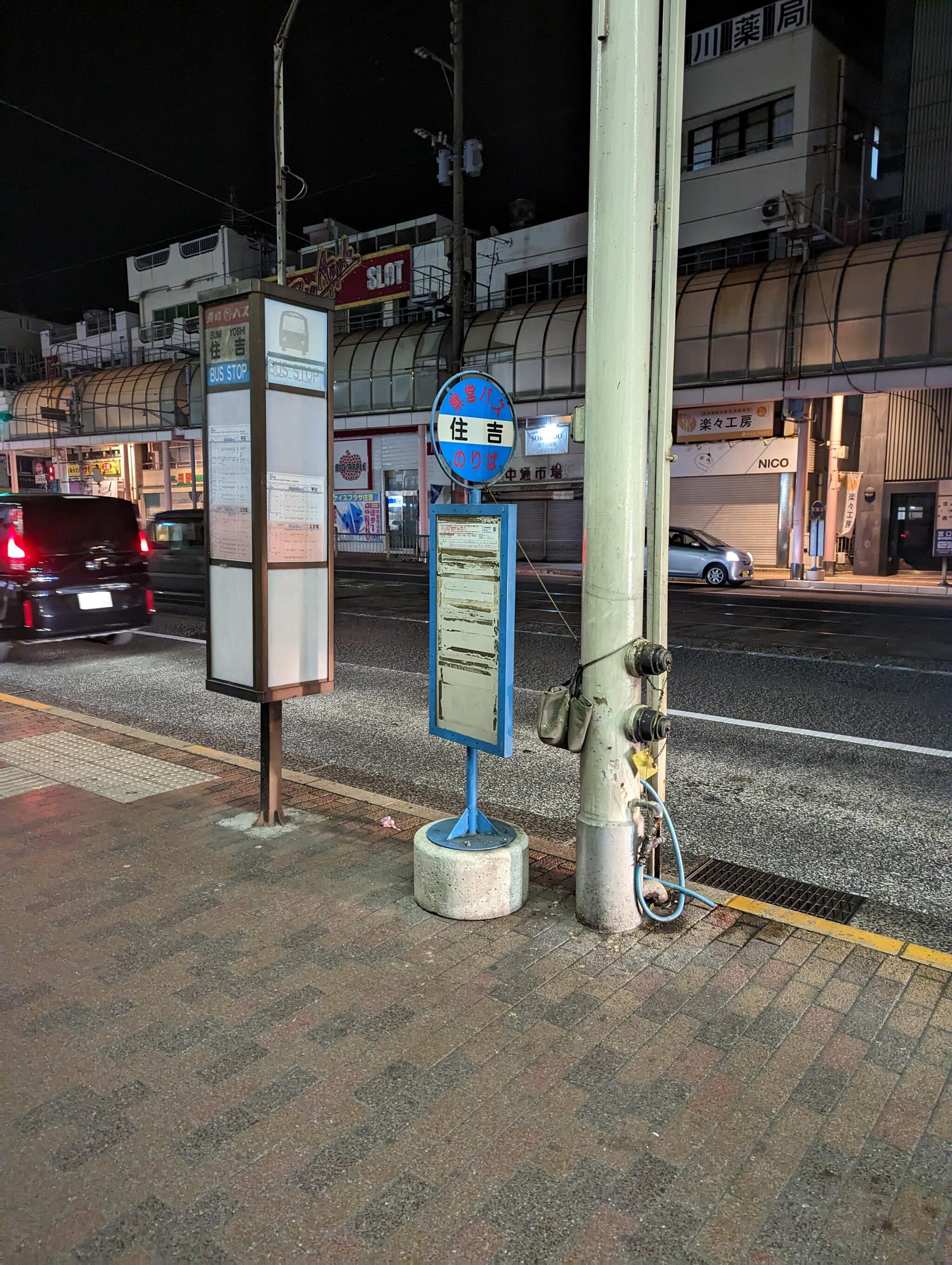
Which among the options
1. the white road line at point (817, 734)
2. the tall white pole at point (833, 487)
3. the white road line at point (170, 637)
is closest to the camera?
the white road line at point (817, 734)

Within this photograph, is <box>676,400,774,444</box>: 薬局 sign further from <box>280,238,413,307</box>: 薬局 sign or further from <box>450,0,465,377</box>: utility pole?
<box>280,238,413,307</box>: 薬局 sign

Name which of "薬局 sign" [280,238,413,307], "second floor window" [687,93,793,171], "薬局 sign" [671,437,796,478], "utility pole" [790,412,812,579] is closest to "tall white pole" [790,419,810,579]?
"utility pole" [790,412,812,579]

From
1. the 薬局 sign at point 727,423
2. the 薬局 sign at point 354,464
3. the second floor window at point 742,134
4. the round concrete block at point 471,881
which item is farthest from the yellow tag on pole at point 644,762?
the 薬局 sign at point 354,464

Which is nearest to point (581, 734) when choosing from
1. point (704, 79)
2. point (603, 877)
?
point (603, 877)

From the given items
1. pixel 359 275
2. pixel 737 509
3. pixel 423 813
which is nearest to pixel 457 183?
pixel 737 509

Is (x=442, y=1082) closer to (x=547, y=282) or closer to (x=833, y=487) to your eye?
(x=833, y=487)

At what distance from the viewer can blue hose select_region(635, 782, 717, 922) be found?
3746mm

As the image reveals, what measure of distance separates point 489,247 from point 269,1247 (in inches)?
1386

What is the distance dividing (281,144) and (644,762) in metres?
10.6

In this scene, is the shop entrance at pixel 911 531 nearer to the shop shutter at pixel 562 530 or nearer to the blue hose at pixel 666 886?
the shop shutter at pixel 562 530

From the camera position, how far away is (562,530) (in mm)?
31359

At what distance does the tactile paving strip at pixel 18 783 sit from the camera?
221 inches

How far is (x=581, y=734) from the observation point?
3.71 meters

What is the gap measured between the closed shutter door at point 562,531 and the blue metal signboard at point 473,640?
26968 millimetres
